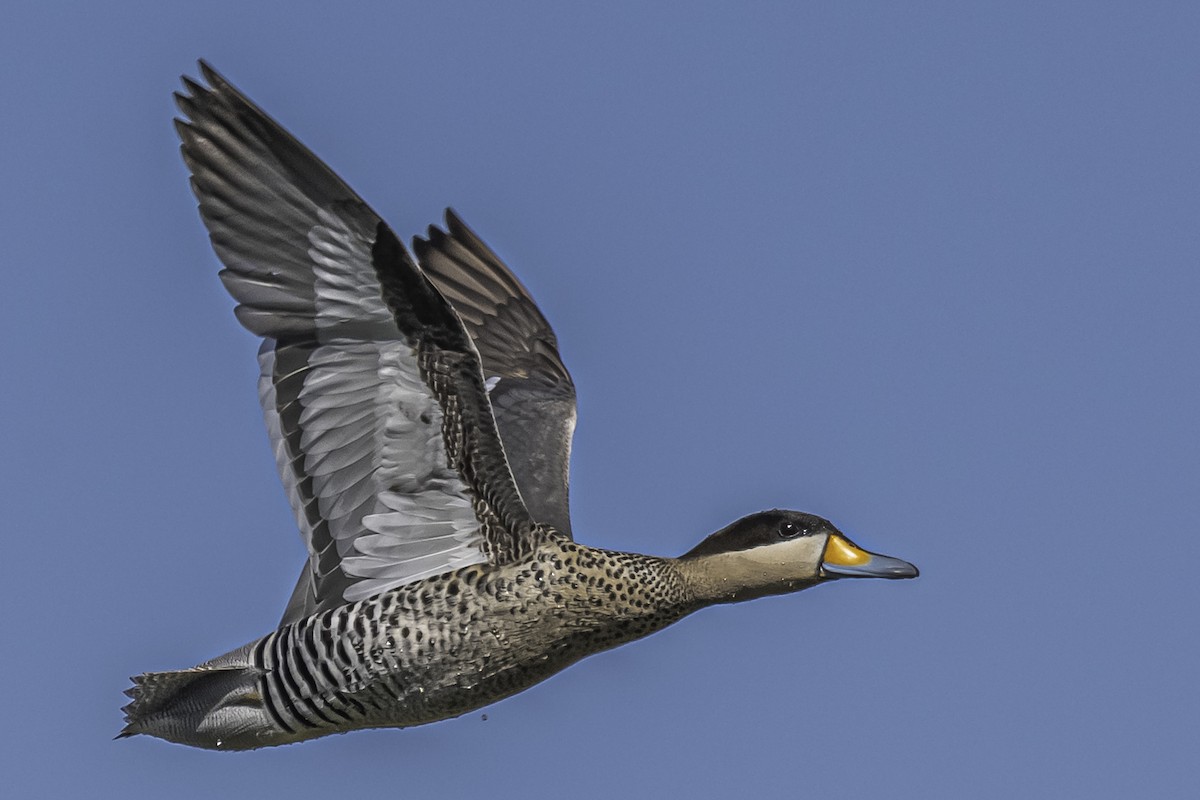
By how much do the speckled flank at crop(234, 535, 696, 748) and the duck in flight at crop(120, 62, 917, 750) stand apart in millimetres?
11

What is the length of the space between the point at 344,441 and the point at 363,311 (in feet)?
2.48

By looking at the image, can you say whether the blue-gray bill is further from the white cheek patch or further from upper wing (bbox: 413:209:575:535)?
upper wing (bbox: 413:209:575:535)

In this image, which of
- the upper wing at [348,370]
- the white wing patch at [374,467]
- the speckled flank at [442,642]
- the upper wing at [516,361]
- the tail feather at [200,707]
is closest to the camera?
the upper wing at [348,370]

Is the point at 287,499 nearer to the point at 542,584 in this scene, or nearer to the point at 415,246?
the point at 542,584

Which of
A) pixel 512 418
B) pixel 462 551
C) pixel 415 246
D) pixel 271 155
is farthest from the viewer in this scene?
pixel 415 246

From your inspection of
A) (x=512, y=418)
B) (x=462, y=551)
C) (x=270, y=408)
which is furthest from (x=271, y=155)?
(x=512, y=418)

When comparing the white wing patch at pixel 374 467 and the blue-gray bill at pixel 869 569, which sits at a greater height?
the white wing patch at pixel 374 467

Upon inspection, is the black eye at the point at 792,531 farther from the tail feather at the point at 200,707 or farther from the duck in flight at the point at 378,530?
the tail feather at the point at 200,707

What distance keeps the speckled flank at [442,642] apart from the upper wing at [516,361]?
4.95ft

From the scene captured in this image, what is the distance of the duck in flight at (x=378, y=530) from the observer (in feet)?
33.2

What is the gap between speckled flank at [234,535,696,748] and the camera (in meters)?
10.5

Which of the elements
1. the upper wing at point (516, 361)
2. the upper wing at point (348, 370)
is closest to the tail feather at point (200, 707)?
the upper wing at point (348, 370)

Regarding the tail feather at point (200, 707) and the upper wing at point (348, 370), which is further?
the tail feather at point (200, 707)

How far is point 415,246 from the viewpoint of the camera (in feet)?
48.4
